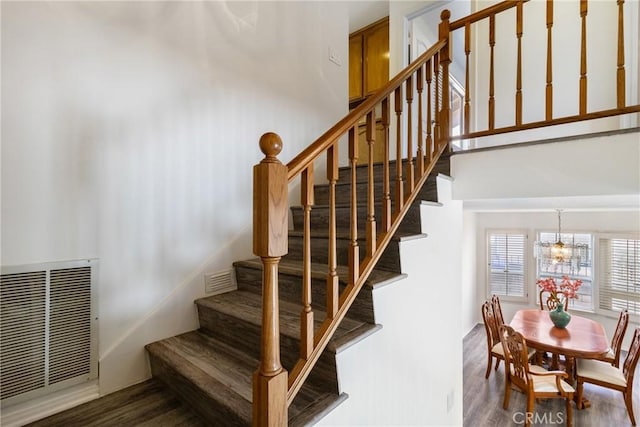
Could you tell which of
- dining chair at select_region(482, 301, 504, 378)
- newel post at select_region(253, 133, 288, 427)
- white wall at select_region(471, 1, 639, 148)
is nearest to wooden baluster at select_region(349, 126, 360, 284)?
newel post at select_region(253, 133, 288, 427)

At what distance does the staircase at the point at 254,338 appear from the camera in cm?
118

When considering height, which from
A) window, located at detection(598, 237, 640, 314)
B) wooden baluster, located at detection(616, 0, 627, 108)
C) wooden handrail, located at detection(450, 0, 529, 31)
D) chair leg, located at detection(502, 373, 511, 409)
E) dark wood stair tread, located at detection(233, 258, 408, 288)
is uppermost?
wooden handrail, located at detection(450, 0, 529, 31)

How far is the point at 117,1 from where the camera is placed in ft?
5.08

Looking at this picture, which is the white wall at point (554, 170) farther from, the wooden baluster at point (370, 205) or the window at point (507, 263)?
the window at point (507, 263)

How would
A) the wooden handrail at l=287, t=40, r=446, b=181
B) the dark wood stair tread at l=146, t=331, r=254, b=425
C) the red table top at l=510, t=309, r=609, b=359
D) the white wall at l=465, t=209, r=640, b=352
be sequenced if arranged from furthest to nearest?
the white wall at l=465, t=209, r=640, b=352 < the red table top at l=510, t=309, r=609, b=359 < the dark wood stair tread at l=146, t=331, r=254, b=425 < the wooden handrail at l=287, t=40, r=446, b=181

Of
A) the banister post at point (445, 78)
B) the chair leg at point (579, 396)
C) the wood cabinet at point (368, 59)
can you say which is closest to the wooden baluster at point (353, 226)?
the banister post at point (445, 78)

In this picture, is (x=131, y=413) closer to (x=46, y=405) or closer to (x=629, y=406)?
(x=46, y=405)

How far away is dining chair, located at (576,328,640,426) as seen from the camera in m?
3.47

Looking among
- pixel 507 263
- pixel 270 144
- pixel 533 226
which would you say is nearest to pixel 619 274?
pixel 533 226

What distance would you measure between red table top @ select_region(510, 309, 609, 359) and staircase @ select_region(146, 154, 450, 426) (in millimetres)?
3234

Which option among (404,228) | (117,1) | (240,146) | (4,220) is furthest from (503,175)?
(4,220)

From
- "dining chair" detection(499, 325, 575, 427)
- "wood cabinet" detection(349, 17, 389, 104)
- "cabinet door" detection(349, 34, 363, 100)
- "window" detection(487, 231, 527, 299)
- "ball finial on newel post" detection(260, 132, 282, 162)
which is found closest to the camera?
"ball finial on newel post" detection(260, 132, 282, 162)

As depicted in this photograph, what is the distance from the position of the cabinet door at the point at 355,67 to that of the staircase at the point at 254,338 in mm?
2480

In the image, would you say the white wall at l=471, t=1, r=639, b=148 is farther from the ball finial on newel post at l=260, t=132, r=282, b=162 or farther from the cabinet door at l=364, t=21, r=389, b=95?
the ball finial on newel post at l=260, t=132, r=282, b=162
